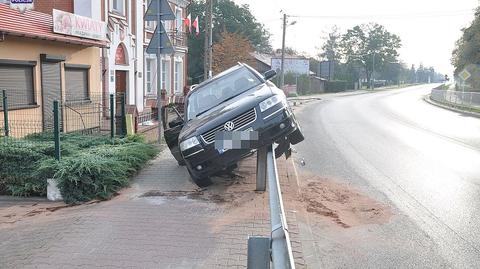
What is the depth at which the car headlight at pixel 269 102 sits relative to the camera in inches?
297

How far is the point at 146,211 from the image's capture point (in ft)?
22.5

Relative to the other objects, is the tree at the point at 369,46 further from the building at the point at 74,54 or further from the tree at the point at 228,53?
the building at the point at 74,54

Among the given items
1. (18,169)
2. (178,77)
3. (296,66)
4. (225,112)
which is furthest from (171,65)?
(296,66)

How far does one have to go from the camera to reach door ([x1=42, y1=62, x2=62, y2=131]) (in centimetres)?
1388

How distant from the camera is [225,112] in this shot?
7703 mm

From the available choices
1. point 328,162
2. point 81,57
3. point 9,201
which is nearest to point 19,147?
point 9,201

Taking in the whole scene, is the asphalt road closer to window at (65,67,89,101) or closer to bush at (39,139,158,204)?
bush at (39,139,158,204)

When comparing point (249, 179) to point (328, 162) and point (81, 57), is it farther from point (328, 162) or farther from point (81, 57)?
point (81, 57)

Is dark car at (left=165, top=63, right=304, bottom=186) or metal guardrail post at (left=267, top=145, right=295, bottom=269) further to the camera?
dark car at (left=165, top=63, right=304, bottom=186)

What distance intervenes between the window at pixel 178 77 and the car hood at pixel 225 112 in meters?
24.4

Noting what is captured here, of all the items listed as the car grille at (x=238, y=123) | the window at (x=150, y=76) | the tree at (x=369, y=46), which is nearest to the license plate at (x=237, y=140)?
the car grille at (x=238, y=123)

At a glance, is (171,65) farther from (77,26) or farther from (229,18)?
(229,18)

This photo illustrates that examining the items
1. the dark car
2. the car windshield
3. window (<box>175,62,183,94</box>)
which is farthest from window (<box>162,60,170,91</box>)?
the dark car

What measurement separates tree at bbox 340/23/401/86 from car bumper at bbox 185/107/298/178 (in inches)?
4275
